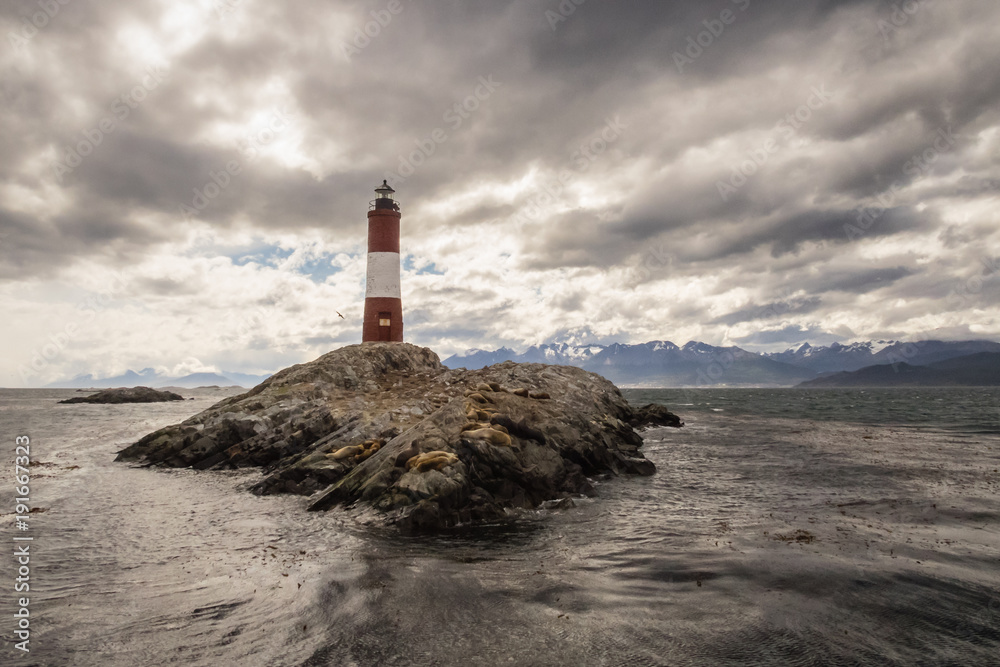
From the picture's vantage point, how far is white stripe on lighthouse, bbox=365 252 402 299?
39.2 m

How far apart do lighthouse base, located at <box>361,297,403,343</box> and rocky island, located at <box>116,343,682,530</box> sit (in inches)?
88.1

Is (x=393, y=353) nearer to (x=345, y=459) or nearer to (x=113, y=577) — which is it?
(x=345, y=459)

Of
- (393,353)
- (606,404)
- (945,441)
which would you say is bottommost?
(945,441)

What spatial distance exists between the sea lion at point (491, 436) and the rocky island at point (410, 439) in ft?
0.12

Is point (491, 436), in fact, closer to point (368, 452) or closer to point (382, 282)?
point (368, 452)

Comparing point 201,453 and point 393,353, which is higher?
point 393,353

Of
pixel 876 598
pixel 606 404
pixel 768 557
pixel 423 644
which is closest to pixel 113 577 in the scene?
pixel 423 644

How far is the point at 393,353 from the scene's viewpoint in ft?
119

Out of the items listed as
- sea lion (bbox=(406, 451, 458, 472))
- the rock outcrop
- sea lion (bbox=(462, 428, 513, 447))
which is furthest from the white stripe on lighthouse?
the rock outcrop

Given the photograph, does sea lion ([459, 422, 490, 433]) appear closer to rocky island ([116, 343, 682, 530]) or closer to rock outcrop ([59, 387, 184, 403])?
rocky island ([116, 343, 682, 530])

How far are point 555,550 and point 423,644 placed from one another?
522cm

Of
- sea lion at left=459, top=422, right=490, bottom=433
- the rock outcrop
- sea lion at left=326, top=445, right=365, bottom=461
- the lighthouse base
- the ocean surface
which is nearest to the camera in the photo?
the ocean surface

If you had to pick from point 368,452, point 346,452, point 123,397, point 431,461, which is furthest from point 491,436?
point 123,397

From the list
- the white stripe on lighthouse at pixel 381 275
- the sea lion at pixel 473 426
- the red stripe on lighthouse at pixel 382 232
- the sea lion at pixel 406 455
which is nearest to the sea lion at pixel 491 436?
the sea lion at pixel 473 426
